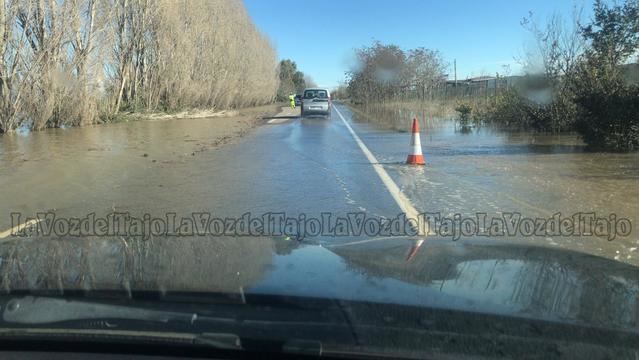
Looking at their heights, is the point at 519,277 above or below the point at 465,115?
below

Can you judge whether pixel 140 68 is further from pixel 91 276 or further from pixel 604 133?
pixel 91 276

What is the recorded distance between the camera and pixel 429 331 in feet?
8.30

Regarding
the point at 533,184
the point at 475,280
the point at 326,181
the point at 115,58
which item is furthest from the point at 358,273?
the point at 115,58

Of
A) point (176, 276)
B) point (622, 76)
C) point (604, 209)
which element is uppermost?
point (622, 76)

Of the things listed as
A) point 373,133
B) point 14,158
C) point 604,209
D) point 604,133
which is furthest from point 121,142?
point 604,209

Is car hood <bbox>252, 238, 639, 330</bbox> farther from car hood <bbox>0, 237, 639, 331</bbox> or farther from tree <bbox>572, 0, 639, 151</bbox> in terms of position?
tree <bbox>572, 0, 639, 151</bbox>

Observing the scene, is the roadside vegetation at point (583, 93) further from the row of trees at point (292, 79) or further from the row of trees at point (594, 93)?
the row of trees at point (292, 79)

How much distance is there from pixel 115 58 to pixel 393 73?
23977 millimetres

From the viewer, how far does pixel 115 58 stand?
32.4m

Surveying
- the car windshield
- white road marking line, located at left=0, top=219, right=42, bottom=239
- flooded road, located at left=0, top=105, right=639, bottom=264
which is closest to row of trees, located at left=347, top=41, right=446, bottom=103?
the car windshield

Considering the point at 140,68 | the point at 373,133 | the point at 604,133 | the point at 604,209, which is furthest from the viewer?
the point at 140,68

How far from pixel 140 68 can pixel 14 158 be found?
73.1ft

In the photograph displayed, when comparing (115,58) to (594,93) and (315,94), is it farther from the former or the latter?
(594,93)

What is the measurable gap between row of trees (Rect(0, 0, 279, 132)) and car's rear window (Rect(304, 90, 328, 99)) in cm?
779
